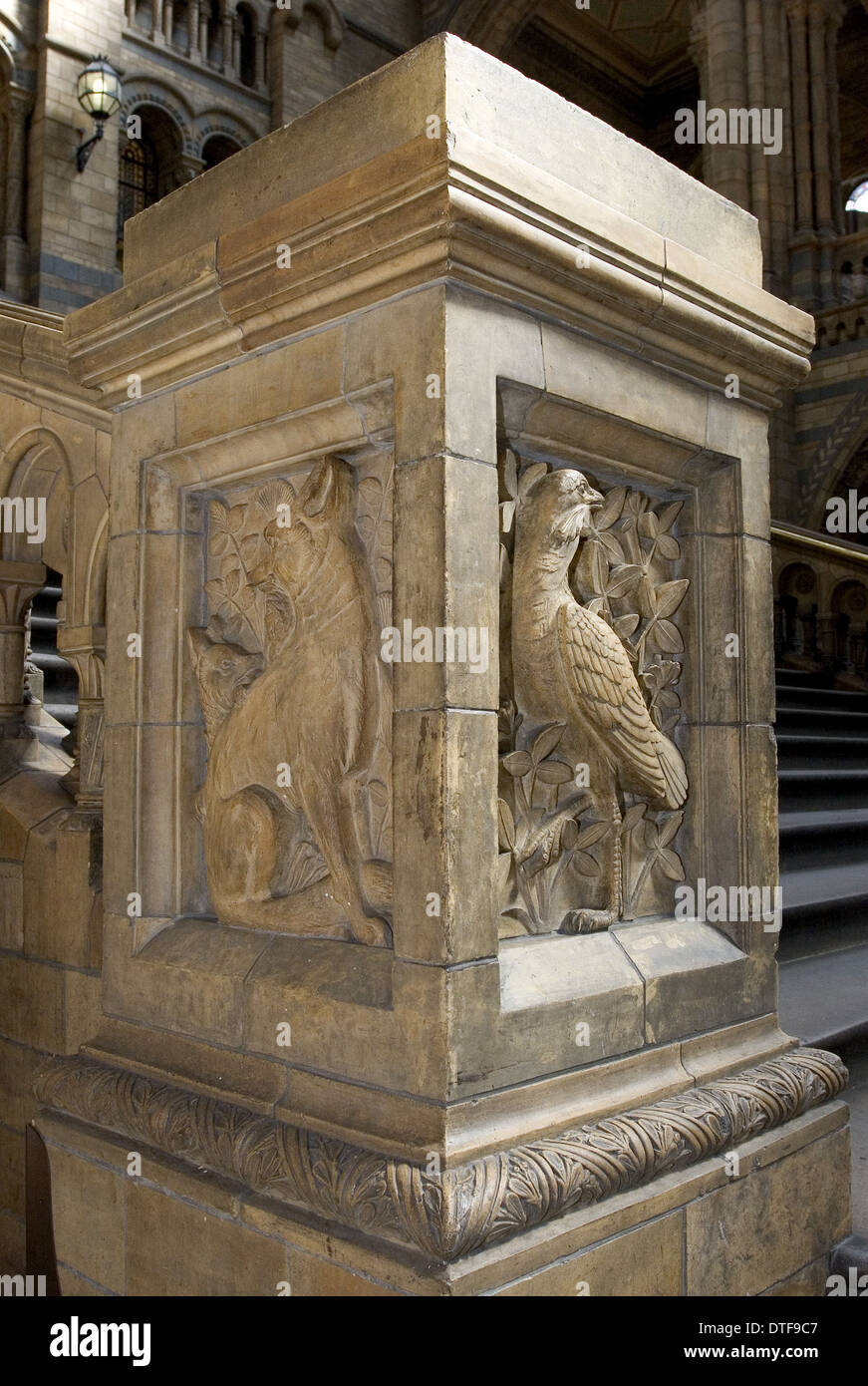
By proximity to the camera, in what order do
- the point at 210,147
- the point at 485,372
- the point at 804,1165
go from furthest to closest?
1. the point at 210,147
2. the point at 804,1165
3. the point at 485,372

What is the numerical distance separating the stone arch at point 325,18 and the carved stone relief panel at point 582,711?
13700 mm

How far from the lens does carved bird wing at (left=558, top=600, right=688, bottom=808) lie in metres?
1.76

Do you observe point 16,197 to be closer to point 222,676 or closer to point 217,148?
point 217,148

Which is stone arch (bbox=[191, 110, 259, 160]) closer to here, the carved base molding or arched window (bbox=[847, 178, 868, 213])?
arched window (bbox=[847, 178, 868, 213])

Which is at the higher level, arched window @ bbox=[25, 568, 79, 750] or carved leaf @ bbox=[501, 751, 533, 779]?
arched window @ bbox=[25, 568, 79, 750]

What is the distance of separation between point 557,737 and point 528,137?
93 cm

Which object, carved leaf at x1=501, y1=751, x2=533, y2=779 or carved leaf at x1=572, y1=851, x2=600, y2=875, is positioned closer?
carved leaf at x1=501, y1=751, x2=533, y2=779

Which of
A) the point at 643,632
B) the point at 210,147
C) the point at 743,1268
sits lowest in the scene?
the point at 743,1268

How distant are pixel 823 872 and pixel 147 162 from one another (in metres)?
11.9

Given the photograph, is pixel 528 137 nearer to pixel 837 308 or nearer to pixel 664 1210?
pixel 664 1210

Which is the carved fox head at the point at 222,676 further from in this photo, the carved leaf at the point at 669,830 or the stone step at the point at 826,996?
the stone step at the point at 826,996

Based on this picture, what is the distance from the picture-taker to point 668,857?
6.62 ft

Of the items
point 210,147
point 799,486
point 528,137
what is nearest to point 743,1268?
point 528,137

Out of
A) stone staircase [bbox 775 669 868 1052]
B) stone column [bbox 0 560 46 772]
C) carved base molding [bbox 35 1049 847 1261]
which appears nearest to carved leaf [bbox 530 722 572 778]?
carved base molding [bbox 35 1049 847 1261]
